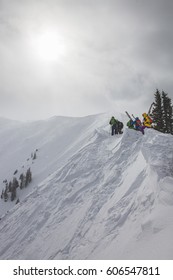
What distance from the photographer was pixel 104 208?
14.3 meters

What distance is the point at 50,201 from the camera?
18344 mm

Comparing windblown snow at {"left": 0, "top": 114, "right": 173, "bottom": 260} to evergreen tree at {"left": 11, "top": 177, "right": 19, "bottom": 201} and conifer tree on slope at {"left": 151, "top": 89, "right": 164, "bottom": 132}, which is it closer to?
conifer tree on slope at {"left": 151, "top": 89, "right": 164, "bottom": 132}

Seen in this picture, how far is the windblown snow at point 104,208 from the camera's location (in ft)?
34.5

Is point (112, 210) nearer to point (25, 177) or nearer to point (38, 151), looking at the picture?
point (25, 177)

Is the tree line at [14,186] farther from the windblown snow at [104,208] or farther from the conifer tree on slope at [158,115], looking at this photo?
the conifer tree on slope at [158,115]

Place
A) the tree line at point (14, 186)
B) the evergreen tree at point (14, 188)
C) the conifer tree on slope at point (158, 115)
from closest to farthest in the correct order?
the conifer tree on slope at point (158, 115)
the evergreen tree at point (14, 188)
the tree line at point (14, 186)

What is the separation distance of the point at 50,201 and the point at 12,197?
20.0 meters

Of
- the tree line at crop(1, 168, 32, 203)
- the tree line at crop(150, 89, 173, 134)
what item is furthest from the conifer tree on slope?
the tree line at crop(1, 168, 32, 203)

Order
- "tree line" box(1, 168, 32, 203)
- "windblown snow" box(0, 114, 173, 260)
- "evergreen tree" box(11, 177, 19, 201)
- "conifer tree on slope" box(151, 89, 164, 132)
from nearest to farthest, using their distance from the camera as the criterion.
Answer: "windblown snow" box(0, 114, 173, 260)
"conifer tree on slope" box(151, 89, 164, 132)
"evergreen tree" box(11, 177, 19, 201)
"tree line" box(1, 168, 32, 203)

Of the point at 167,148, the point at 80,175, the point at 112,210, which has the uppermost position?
the point at 167,148

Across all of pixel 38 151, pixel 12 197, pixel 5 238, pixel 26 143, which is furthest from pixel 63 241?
pixel 26 143

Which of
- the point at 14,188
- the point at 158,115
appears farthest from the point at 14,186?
the point at 158,115

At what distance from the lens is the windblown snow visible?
414 inches

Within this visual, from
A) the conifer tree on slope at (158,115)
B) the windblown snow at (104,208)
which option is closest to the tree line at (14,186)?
the windblown snow at (104,208)
